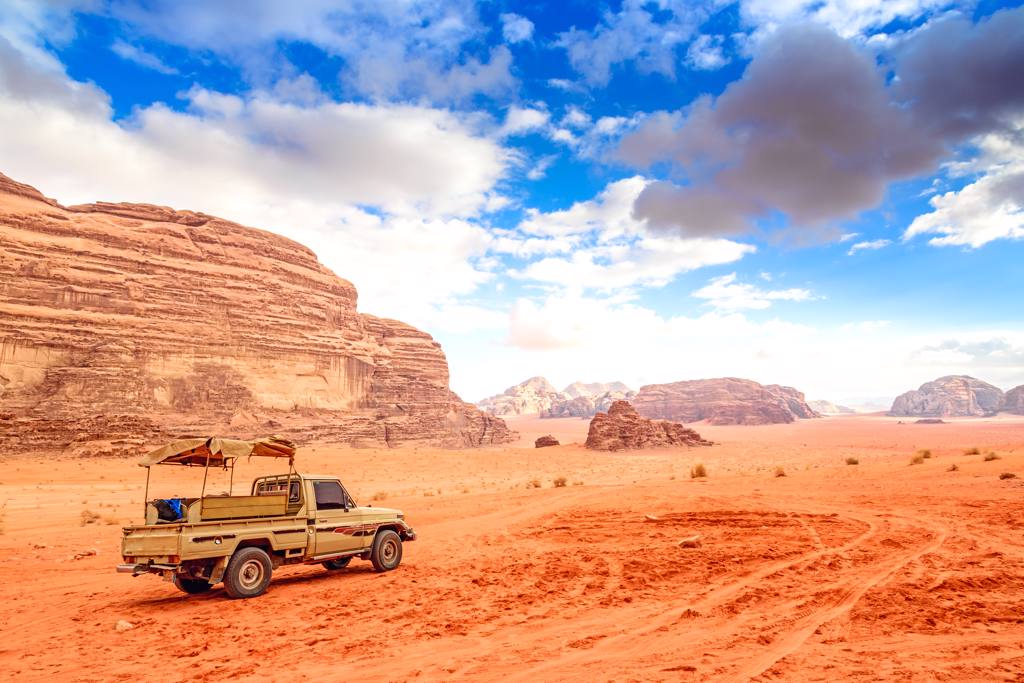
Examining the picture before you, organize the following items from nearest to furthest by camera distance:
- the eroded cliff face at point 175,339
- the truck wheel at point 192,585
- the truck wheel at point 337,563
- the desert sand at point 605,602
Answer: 1. the desert sand at point 605,602
2. the truck wheel at point 192,585
3. the truck wheel at point 337,563
4. the eroded cliff face at point 175,339

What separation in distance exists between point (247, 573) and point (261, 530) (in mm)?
736

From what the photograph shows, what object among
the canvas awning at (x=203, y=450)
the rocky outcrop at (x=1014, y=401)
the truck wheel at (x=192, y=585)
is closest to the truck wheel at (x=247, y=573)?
the truck wheel at (x=192, y=585)

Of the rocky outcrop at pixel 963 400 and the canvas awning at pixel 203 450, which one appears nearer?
the canvas awning at pixel 203 450

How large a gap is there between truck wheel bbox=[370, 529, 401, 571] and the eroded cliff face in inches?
1758

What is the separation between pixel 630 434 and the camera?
230 feet

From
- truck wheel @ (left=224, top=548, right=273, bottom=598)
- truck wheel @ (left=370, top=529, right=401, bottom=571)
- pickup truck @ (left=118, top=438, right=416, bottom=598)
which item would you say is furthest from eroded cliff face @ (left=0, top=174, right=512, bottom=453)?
truck wheel @ (left=224, top=548, right=273, bottom=598)

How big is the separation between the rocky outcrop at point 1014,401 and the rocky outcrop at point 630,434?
16356 centimetres

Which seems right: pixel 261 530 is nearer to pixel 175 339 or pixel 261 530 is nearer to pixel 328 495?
pixel 328 495

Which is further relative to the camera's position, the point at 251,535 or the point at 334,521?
the point at 334,521

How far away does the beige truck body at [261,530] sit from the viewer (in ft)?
30.4

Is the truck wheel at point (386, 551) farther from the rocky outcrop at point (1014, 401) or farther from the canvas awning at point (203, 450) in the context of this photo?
the rocky outcrop at point (1014, 401)

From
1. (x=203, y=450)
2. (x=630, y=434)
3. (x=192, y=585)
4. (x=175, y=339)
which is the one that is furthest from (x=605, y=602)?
(x=175, y=339)

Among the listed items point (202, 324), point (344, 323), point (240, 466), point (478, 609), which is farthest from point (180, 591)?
point (344, 323)

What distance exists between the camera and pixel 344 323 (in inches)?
3472
